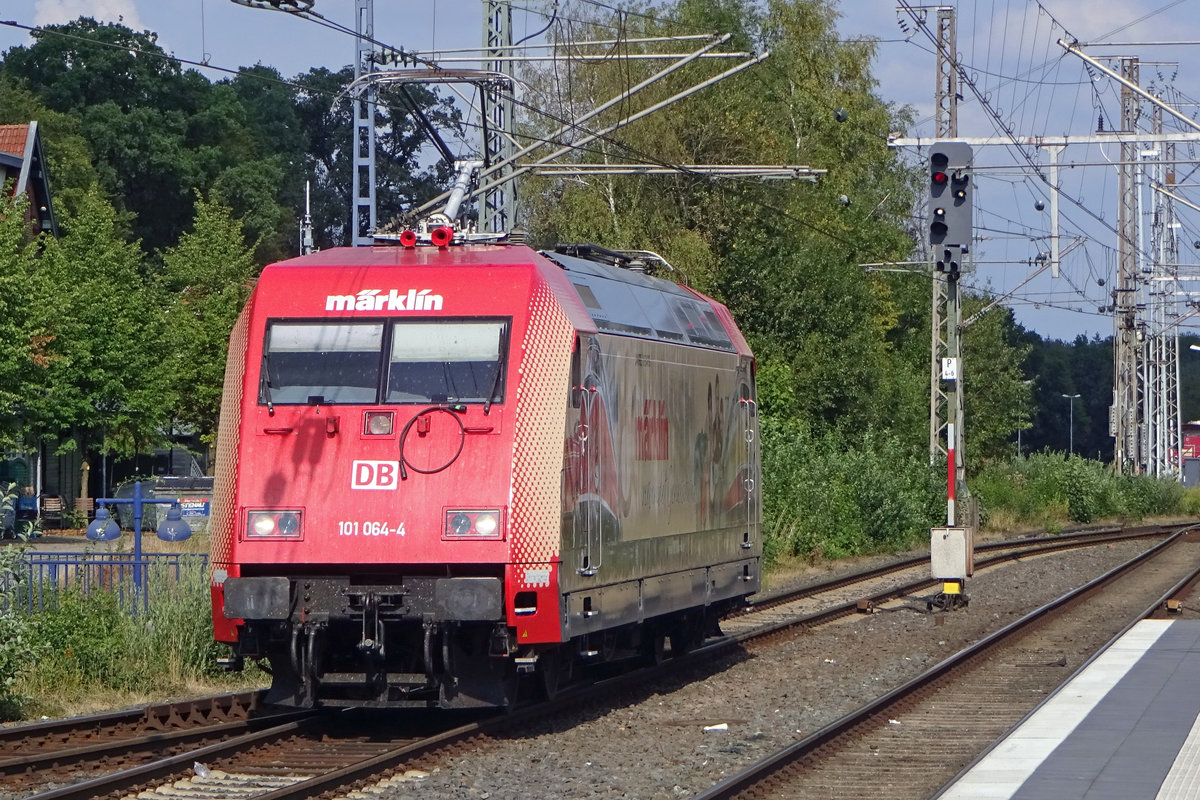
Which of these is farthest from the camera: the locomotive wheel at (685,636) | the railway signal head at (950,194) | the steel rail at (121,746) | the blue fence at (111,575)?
the railway signal head at (950,194)

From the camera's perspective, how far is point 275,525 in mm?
11047

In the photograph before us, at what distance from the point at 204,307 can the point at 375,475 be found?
115 feet

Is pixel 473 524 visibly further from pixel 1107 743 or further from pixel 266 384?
pixel 1107 743

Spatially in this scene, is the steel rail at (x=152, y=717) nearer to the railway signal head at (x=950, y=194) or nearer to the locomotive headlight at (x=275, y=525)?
the locomotive headlight at (x=275, y=525)

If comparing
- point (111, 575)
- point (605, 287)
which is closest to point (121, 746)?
point (111, 575)

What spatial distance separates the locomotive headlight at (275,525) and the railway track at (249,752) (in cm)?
134

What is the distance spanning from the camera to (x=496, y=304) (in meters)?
11.4

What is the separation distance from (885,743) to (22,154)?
37503mm

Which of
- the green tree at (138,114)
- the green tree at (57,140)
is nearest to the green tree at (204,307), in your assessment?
the green tree at (57,140)

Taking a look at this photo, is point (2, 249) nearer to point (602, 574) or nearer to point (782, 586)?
point (782, 586)

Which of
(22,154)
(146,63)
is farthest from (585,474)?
(146,63)

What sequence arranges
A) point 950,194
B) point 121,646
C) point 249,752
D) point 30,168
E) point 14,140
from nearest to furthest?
point 249,752, point 121,646, point 950,194, point 30,168, point 14,140

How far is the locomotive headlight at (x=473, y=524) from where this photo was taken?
10789mm

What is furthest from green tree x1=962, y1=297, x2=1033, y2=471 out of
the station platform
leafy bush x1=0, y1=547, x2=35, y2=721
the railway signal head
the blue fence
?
leafy bush x1=0, y1=547, x2=35, y2=721
